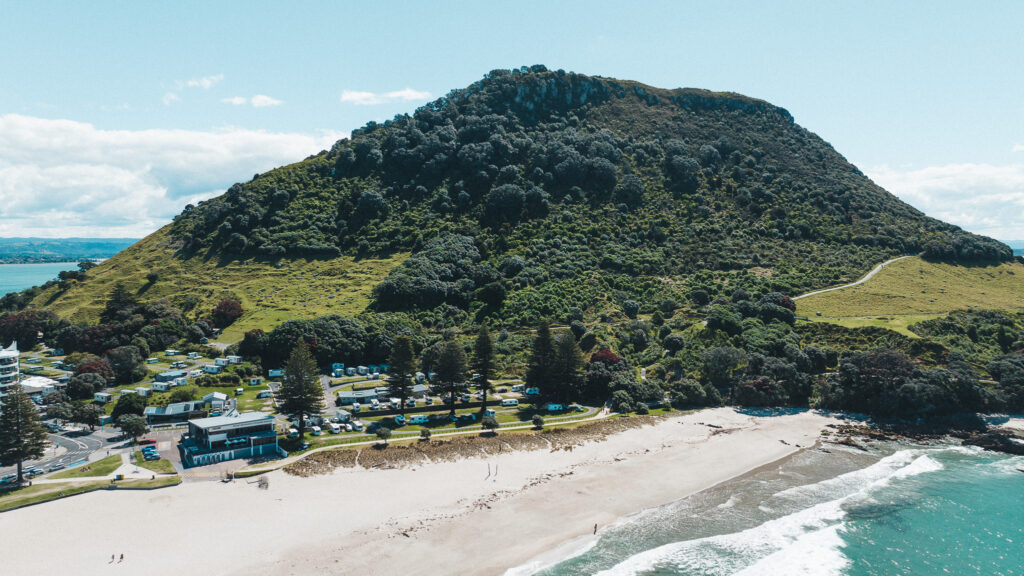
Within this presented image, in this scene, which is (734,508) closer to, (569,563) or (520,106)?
(569,563)

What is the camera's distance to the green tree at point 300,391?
169ft

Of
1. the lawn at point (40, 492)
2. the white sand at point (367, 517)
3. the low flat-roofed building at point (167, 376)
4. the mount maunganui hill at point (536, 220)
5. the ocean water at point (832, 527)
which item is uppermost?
the mount maunganui hill at point (536, 220)

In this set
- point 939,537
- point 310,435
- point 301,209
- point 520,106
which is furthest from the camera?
point 520,106

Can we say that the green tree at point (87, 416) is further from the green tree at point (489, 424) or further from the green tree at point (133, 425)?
A: the green tree at point (489, 424)

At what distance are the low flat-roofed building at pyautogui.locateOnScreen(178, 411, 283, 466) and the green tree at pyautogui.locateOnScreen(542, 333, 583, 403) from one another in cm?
3211

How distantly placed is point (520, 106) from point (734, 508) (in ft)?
488

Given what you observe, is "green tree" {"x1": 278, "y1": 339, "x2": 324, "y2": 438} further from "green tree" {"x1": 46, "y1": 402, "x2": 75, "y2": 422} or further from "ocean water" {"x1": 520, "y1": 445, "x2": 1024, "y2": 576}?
"ocean water" {"x1": 520, "y1": 445, "x2": 1024, "y2": 576}

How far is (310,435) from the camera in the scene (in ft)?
172

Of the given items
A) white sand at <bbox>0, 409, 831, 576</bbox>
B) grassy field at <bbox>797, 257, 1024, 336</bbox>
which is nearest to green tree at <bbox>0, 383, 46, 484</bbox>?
white sand at <bbox>0, 409, 831, 576</bbox>

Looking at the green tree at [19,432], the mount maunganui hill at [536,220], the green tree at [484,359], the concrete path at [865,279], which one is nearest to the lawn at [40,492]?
the green tree at [19,432]

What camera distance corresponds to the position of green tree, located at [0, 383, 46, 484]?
40.4 metres

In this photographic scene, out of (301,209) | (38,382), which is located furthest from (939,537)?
(301,209)

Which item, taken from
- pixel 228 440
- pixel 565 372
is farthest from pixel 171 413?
pixel 565 372

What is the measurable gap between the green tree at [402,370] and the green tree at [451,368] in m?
3.40
